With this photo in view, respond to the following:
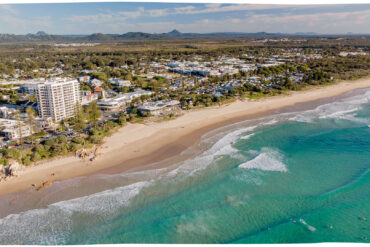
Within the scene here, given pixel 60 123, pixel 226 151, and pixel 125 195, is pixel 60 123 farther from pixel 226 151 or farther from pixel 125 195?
pixel 226 151

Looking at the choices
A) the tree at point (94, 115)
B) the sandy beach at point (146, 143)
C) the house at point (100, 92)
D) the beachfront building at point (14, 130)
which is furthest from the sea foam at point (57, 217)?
the house at point (100, 92)

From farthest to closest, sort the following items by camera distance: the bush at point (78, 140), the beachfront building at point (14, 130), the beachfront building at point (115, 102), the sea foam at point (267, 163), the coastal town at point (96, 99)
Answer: the beachfront building at point (115, 102)
the beachfront building at point (14, 130)
the coastal town at point (96, 99)
the bush at point (78, 140)
the sea foam at point (267, 163)

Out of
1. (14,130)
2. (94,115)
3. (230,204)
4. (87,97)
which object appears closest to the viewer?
(230,204)

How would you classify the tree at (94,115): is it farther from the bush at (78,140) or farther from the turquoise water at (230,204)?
the turquoise water at (230,204)

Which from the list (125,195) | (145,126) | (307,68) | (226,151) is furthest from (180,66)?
(125,195)

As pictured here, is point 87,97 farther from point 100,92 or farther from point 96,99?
point 100,92

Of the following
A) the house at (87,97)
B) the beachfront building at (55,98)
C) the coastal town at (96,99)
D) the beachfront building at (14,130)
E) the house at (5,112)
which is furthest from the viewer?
the house at (87,97)

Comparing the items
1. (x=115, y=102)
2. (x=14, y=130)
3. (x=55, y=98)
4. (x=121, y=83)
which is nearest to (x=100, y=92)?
(x=115, y=102)
